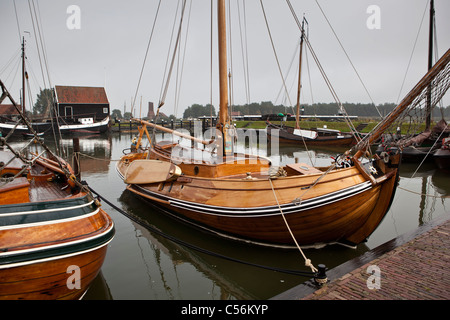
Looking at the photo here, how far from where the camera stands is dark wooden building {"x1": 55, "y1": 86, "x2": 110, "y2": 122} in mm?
41719

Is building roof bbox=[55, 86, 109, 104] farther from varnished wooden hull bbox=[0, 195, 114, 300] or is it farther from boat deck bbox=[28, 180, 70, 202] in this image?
varnished wooden hull bbox=[0, 195, 114, 300]

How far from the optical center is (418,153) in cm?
1725

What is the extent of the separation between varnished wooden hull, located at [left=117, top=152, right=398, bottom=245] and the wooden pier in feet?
2.64

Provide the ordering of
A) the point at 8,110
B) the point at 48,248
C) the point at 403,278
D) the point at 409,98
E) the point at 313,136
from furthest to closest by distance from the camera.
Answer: the point at 8,110 < the point at 313,136 < the point at 409,98 < the point at 403,278 < the point at 48,248

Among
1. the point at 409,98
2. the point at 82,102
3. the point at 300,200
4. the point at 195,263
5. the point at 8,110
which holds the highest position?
the point at 82,102

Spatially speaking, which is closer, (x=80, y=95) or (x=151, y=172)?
(x=151, y=172)

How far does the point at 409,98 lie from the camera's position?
183 inches

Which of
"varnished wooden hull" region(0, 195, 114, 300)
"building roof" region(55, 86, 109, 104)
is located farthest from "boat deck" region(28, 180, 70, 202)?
"building roof" region(55, 86, 109, 104)

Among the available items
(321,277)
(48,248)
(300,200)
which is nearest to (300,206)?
(300,200)

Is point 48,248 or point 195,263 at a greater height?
point 48,248

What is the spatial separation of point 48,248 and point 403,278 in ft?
16.6

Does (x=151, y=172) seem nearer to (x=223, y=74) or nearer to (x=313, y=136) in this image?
(x=223, y=74)
